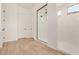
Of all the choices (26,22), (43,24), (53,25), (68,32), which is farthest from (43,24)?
(26,22)

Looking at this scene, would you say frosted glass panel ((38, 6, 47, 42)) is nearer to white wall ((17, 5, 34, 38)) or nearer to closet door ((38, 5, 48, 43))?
closet door ((38, 5, 48, 43))

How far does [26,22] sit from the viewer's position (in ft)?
24.0

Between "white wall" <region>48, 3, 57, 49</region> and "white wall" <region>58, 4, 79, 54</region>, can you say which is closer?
"white wall" <region>58, 4, 79, 54</region>

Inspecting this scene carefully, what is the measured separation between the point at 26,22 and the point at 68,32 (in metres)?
4.80

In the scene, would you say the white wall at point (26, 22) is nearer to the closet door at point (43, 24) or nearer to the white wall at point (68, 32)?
the closet door at point (43, 24)

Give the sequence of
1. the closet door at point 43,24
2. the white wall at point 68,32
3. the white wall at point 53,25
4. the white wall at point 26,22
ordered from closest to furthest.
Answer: the white wall at point 68,32 → the white wall at point 53,25 → the closet door at point 43,24 → the white wall at point 26,22

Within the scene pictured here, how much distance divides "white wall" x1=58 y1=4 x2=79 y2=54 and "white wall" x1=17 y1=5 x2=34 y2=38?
416 centimetres

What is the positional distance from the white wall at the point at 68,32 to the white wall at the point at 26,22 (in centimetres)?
416

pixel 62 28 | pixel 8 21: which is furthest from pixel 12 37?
pixel 62 28

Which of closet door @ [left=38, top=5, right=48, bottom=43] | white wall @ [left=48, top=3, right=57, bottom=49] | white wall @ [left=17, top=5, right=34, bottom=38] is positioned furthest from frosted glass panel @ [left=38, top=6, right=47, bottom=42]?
white wall @ [left=17, top=5, right=34, bottom=38]

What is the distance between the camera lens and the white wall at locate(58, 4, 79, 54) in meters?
2.55

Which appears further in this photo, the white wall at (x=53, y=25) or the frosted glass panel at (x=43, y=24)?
the frosted glass panel at (x=43, y=24)

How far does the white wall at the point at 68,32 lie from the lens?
2.55 metres

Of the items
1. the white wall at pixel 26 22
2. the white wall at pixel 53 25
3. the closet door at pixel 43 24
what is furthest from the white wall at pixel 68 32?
the white wall at pixel 26 22
